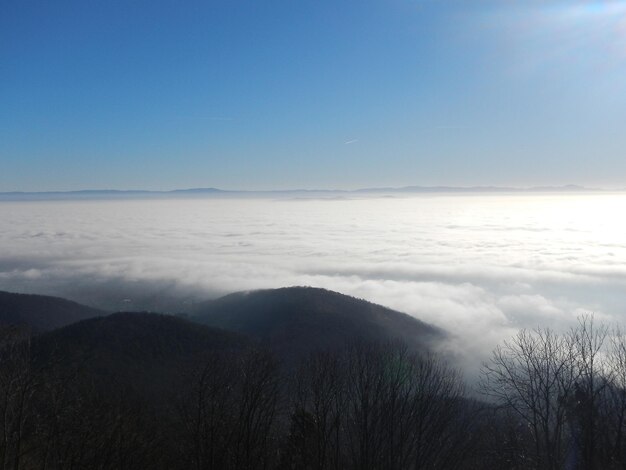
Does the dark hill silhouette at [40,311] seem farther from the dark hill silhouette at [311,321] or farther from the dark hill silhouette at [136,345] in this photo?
the dark hill silhouette at [136,345]

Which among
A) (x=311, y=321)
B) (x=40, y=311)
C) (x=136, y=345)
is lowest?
(x=40, y=311)

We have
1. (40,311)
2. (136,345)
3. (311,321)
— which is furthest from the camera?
(40,311)

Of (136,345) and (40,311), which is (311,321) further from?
(40,311)

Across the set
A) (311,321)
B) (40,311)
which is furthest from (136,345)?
(40,311)

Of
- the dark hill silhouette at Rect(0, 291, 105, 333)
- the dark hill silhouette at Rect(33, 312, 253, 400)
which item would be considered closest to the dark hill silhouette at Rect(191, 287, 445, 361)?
the dark hill silhouette at Rect(33, 312, 253, 400)

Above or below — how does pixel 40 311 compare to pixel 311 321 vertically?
below

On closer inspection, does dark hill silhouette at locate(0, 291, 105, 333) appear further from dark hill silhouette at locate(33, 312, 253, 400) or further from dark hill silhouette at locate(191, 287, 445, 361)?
dark hill silhouette at locate(33, 312, 253, 400)
